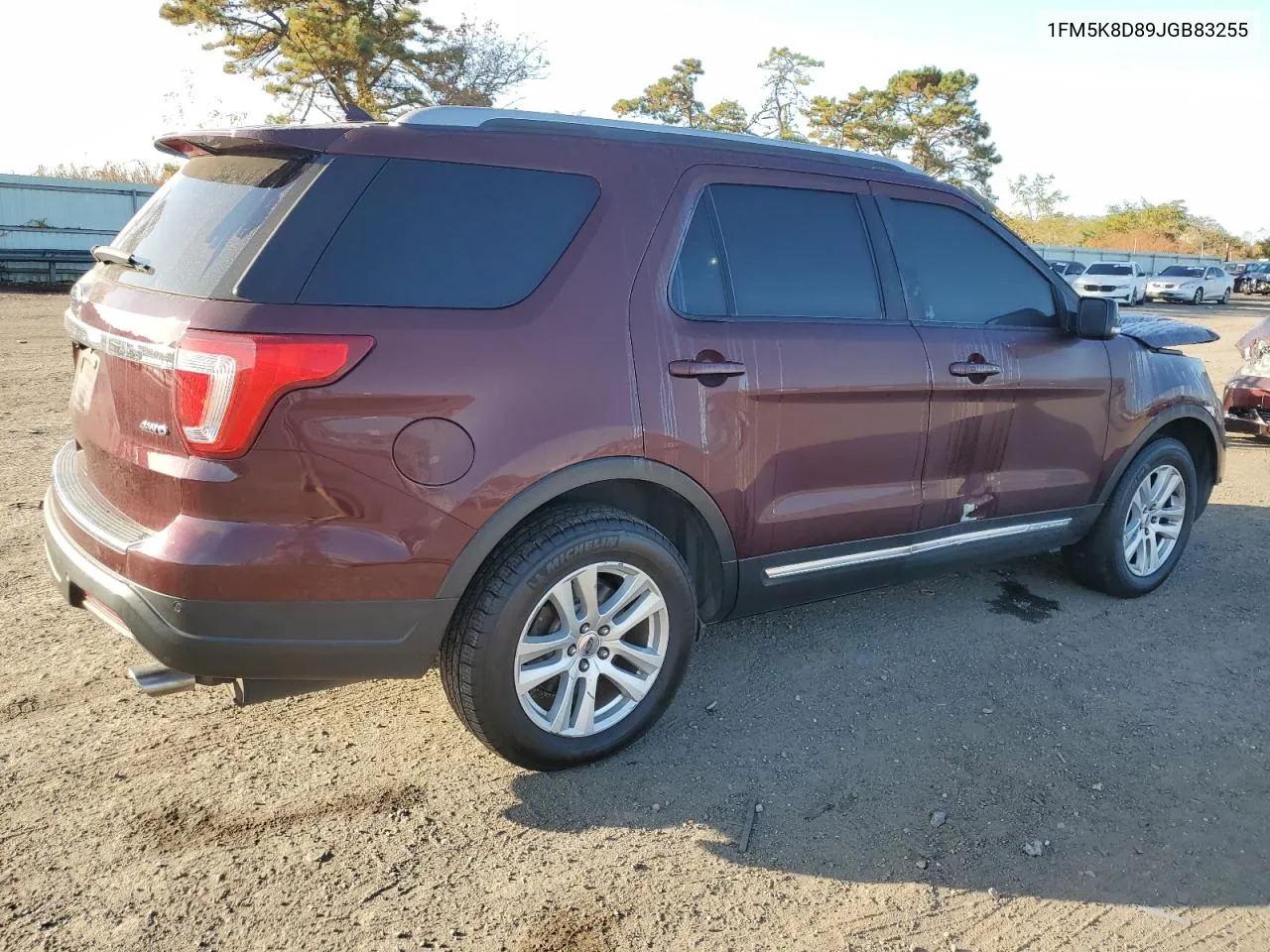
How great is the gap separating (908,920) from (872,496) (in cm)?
160

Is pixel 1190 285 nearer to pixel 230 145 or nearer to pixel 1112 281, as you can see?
pixel 1112 281

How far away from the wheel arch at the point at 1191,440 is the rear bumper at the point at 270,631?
3.38 meters

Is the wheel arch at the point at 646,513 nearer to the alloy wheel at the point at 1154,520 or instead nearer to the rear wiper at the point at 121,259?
the rear wiper at the point at 121,259

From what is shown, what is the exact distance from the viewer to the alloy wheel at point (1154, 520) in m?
4.77

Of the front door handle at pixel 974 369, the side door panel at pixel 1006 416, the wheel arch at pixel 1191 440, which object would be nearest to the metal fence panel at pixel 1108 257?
the wheel arch at pixel 1191 440

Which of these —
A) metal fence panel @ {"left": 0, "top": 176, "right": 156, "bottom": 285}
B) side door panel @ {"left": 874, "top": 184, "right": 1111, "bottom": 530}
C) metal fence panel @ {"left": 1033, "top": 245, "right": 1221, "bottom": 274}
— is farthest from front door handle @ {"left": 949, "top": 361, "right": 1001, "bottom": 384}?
metal fence panel @ {"left": 1033, "top": 245, "right": 1221, "bottom": 274}

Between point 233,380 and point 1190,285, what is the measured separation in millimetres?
41473

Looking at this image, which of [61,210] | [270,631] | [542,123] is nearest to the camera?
[270,631]

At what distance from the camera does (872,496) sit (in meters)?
3.67

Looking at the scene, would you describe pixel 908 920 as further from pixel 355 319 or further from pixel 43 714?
pixel 43 714

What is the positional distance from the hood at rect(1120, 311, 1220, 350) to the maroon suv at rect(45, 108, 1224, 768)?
1102 mm

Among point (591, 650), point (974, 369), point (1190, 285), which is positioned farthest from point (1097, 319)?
point (1190, 285)

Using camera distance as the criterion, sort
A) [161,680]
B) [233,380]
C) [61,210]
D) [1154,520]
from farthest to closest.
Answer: [61,210] → [1154,520] → [161,680] → [233,380]

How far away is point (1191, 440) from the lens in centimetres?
509
